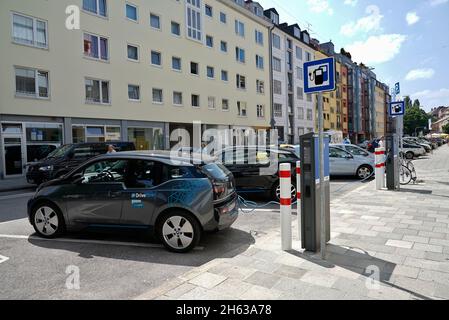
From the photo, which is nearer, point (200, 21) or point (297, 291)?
point (297, 291)

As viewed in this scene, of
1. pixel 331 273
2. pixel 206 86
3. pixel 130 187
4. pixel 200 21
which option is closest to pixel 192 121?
pixel 206 86

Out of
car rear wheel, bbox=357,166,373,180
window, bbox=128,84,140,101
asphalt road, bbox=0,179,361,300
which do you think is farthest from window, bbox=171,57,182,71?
asphalt road, bbox=0,179,361,300

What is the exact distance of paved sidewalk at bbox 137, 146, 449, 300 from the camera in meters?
3.58

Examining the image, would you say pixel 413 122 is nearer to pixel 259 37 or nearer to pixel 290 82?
pixel 290 82

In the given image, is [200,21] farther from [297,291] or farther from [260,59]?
[297,291]

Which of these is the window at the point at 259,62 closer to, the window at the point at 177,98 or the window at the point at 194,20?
the window at the point at 194,20

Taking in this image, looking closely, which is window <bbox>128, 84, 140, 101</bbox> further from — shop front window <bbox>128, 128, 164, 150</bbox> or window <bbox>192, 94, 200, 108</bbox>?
window <bbox>192, 94, 200, 108</bbox>

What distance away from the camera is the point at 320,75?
454cm

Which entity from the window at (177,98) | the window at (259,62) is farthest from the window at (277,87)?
the window at (177,98)

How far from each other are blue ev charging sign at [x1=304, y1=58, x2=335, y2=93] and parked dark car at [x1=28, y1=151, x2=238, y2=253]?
6.63ft

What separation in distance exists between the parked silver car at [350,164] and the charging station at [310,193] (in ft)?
32.9

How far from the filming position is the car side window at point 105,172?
5.71 m
